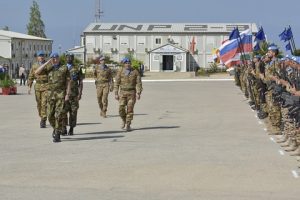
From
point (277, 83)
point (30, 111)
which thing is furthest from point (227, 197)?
point (30, 111)

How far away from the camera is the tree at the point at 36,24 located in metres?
143

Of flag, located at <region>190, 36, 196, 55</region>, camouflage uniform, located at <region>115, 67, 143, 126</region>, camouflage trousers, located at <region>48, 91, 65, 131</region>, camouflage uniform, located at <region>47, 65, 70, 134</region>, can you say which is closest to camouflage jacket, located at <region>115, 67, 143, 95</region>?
camouflage uniform, located at <region>115, 67, 143, 126</region>

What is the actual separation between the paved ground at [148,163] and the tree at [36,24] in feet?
413

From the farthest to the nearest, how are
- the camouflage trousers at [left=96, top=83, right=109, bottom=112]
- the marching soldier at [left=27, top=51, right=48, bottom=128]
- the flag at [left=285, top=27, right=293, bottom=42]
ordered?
the camouflage trousers at [left=96, top=83, right=109, bottom=112]
the flag at [left=285, top=27, right=293, bottom=42]
the marching soldier at [left=27, top=51, right=48, bottom=128]

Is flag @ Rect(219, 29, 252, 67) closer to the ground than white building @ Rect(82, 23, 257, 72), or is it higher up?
closer to the ground

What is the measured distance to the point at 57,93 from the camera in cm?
1494

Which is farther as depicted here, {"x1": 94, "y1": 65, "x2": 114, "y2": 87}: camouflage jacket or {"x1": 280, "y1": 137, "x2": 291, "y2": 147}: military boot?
{"x1": 94, "y1": 65, "x2": 114, "y2": 87}: camouflage jacket

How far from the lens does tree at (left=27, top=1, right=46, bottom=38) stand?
5620 inches

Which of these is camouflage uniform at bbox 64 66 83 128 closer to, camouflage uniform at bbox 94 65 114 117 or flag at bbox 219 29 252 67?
camouflage uniform at bbox 94 65 114 117

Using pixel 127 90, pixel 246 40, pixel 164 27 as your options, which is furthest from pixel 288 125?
pixel 164 27

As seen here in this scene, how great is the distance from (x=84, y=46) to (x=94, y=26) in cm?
486

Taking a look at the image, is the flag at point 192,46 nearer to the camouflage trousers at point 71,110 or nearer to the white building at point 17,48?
the white building at point 17,48

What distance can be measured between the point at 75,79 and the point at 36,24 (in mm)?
129303

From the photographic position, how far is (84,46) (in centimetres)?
10519
